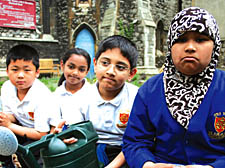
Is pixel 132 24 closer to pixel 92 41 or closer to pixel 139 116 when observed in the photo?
pixel 92 41

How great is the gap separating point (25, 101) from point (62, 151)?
1.01m

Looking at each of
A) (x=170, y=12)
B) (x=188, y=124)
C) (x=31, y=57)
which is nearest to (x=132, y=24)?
(x=170, y=12)

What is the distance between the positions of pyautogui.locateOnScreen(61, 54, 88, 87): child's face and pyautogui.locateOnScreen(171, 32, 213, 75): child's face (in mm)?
1252

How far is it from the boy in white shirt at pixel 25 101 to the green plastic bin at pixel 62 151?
2.52ft

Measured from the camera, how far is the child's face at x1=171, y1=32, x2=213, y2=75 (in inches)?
43.5

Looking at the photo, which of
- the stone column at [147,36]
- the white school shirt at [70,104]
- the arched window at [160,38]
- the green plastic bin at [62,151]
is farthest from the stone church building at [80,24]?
the green plastic bin at [62,151]

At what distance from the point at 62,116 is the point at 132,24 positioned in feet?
31.0

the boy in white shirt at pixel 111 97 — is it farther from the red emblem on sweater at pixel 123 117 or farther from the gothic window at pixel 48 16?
the gothic window at pixel 48 16

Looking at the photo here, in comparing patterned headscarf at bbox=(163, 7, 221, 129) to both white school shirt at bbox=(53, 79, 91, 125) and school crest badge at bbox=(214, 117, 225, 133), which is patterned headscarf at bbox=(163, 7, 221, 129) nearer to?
school crest badge at bbox=(214, 117, 225, 133)

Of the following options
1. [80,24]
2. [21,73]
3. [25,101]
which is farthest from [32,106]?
[80,24]

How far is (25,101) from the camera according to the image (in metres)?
1.89

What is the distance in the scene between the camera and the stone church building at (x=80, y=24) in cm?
1076

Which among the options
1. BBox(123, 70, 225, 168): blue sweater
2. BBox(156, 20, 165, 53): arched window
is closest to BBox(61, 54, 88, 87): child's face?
BBox(123, 70, 225, 168): blue sweater

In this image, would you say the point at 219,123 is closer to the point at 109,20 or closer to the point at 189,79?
the point at 189,79
